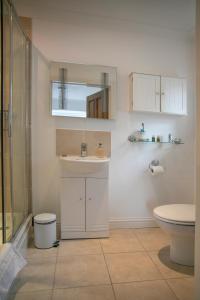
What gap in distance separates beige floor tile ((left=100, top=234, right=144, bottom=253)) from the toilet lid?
19.5 inches

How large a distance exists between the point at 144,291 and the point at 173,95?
83.2 inches

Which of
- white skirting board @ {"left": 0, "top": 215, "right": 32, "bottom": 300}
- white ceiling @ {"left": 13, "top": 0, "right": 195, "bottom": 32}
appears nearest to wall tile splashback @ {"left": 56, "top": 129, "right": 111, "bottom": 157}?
white skirting board @ {"left": 0, "top": 215, "right": 32, "bottom": 300}

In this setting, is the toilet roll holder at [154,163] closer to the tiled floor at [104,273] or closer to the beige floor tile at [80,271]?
the tiled floor at [104,273]

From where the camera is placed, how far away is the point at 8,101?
1.74 meters

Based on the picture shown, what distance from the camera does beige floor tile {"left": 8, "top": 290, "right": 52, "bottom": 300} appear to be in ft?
4.35

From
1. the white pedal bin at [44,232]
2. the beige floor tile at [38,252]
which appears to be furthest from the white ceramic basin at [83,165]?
the beige floor tile at [38,252]

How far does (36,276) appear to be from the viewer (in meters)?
1.55


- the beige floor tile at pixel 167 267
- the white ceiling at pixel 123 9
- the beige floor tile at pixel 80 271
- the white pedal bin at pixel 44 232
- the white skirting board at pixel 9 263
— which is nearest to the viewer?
the white skirting board at pixel 9 263

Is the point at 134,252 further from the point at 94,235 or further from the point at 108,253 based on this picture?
the point at 94,235

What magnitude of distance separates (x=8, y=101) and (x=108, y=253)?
1.61 meters

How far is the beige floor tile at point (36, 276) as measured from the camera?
1427mm

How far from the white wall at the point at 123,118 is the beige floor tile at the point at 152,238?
183mm

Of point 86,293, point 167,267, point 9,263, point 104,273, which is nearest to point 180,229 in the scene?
point 167,267

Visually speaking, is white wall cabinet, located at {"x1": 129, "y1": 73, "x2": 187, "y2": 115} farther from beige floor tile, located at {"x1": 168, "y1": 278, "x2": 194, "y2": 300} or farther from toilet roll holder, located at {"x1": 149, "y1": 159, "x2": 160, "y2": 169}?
beige floor tile, located at {"x1": 168, "y1": 278, "x2": 194, "y2": 300}
